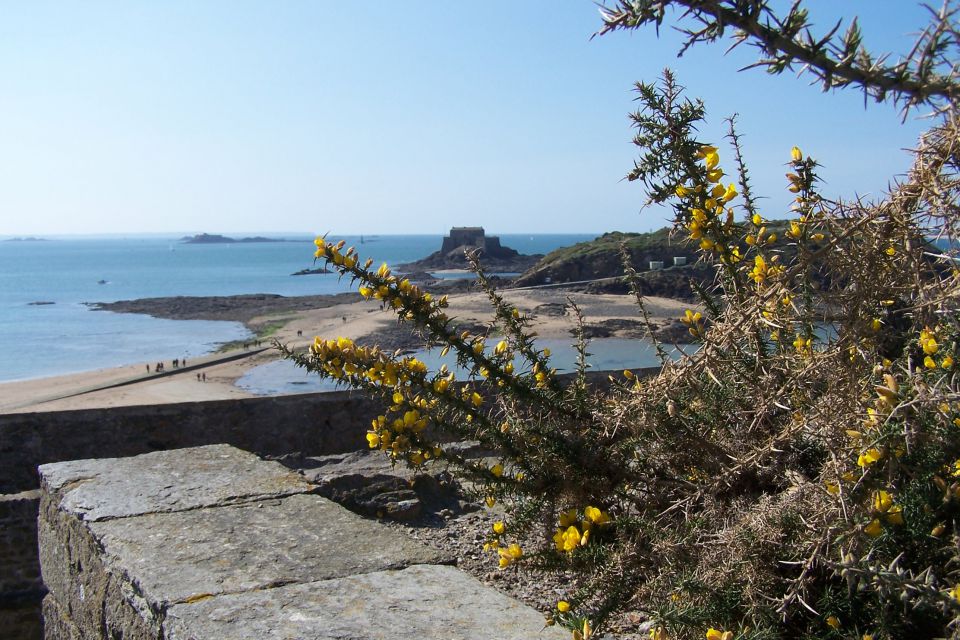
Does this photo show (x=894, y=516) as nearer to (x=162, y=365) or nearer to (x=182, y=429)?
(x=182, y=429)

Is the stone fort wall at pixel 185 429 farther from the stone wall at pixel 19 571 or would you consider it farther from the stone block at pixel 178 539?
the stone block at pixel 178 539

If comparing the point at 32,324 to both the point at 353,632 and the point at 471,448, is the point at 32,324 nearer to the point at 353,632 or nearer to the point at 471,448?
the point at 471,448

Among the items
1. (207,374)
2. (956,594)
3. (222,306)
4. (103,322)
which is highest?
(956,594)

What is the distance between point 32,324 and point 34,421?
50.0m

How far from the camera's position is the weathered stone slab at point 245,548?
5.88 ft

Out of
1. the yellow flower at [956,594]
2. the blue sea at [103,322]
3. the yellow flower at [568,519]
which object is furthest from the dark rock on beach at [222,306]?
the yellow flower at [956,594]

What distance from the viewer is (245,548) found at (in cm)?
199

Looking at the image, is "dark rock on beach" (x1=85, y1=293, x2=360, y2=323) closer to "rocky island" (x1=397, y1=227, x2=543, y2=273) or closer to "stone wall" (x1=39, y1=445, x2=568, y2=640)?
"rocky island" (x1=397, y1=227, x2=543, y2=273)

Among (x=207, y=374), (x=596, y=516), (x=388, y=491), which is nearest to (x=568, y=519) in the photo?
(x=596, y=516)

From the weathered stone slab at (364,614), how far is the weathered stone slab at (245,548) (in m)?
0.07

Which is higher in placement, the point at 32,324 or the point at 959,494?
the point at 959,494

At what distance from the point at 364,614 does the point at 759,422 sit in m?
0.93

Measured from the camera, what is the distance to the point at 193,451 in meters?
2.96

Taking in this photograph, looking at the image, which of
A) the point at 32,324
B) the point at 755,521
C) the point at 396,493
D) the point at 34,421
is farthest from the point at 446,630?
the point at 32,324
